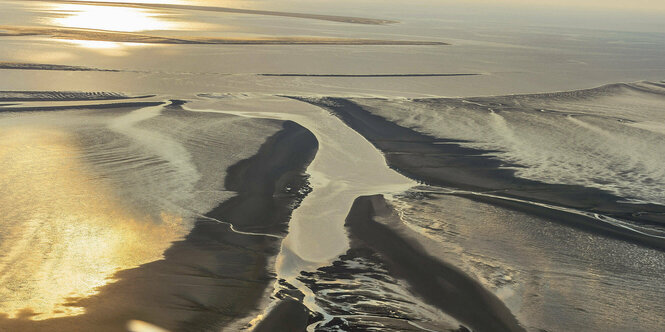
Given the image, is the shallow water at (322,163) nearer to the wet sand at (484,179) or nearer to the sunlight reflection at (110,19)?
the wet sand at (484,179)

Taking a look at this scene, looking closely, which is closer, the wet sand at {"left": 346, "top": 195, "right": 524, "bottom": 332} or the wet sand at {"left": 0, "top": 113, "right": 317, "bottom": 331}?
the wet sand at {"left": 0, "top": 113, "right": 317, "bottom": 331}

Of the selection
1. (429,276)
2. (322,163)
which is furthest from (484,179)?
(429,276)

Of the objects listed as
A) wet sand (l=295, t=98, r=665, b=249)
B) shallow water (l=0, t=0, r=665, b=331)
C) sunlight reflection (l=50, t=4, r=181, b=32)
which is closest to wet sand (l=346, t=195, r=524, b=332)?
shallow water (l=0, t=0, r=665, b=331)

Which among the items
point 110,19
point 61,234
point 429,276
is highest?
point 110,19

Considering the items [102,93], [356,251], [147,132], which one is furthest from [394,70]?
[356,251]

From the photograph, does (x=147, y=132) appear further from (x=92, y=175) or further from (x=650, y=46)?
(x=650, y=46)

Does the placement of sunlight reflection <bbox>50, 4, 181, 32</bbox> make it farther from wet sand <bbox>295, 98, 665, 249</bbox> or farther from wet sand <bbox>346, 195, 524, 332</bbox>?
wet sand <bbox>346, 195, 524, 332</bbox>

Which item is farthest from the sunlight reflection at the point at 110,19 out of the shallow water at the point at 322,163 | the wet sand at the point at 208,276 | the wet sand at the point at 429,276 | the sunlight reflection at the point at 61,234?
the wet sand at the point at 429,276

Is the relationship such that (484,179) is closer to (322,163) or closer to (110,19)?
(322,163)
